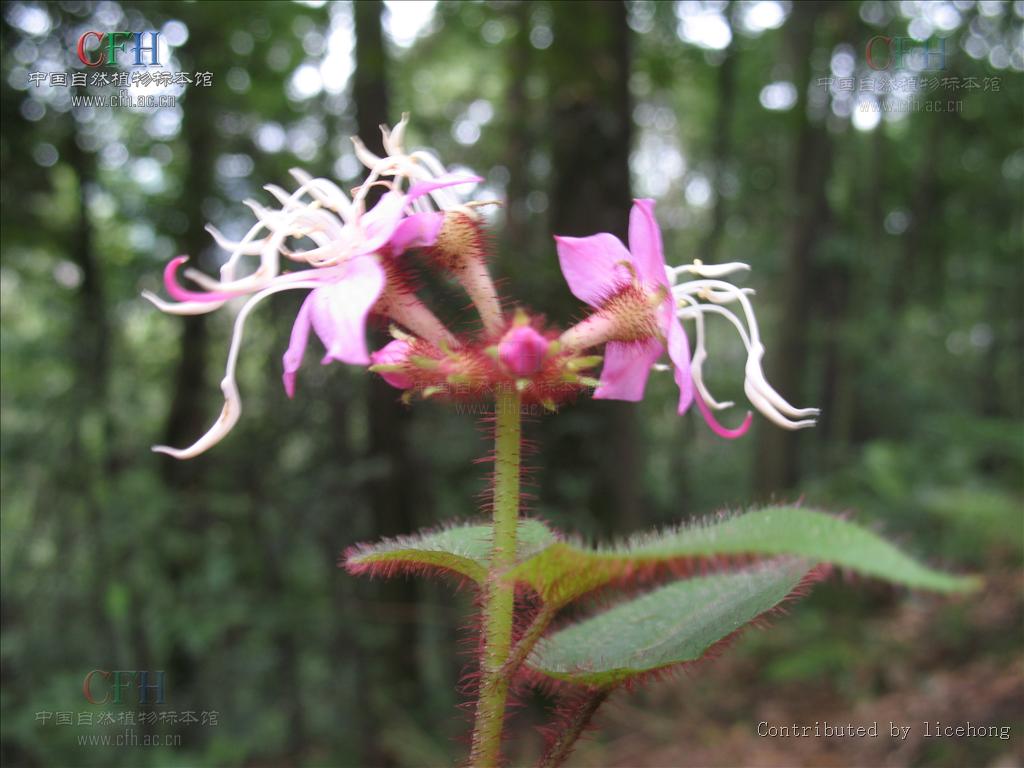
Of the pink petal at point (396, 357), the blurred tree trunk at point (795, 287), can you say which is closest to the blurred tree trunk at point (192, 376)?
the pink petal at point (396, 357)

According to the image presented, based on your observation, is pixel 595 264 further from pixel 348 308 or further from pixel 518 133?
pixel 518 133

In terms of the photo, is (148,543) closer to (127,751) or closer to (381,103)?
(127,751)

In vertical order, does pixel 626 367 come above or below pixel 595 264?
below

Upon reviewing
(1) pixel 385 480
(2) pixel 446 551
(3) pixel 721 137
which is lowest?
A: (1) pixel 385 480

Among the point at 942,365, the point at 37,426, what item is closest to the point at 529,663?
the point at 37,426

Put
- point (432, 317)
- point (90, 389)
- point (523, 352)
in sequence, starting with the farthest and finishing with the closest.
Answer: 1. point (90, 389)
2. point (432, 317)
3. point (523, 352)

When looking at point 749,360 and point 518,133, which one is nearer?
point 749,360

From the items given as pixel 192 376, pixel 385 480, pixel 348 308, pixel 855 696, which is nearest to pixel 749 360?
pixel 348 308

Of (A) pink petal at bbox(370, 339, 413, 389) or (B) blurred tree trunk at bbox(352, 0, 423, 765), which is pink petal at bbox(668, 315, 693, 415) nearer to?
(A) pink petal at bbox(370, 339, 413, 389)
